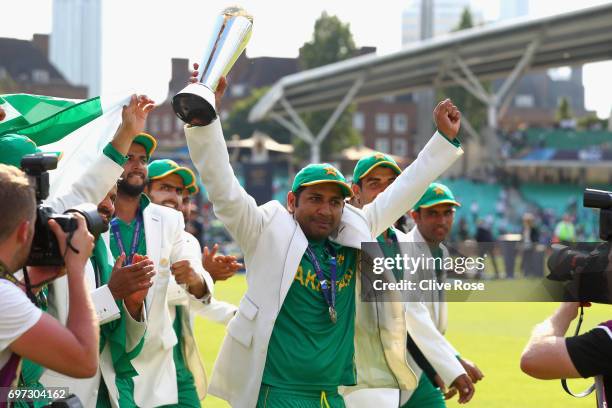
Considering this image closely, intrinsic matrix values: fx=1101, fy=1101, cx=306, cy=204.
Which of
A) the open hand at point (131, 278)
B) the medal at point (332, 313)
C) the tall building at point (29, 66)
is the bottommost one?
the medal at point (332, 313)

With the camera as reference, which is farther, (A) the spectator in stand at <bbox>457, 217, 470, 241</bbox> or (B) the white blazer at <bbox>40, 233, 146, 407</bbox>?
(A) the spectator in stand at <bbox>457, 217, 470, 241</bbox>

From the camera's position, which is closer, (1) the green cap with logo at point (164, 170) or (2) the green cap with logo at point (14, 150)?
(2) the green cap with logo at point (14, 150)

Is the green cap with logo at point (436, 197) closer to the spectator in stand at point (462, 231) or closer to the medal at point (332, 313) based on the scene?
the medal at point (332, 313)

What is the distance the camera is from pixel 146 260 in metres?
5.36

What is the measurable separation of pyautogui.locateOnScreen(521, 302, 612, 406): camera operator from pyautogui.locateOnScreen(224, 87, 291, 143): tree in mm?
93694

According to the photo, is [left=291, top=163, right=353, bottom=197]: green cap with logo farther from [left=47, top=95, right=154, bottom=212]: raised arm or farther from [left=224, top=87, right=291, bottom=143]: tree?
[left=224, top=87, right=291, bottom=143]: tree

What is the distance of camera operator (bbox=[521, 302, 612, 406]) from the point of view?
422 centimetres

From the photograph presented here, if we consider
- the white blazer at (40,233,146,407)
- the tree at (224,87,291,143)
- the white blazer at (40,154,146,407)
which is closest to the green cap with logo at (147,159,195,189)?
the white blazer at (40,233,146,407)

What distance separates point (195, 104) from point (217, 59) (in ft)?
0.87

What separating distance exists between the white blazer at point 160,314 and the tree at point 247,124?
90.4 metres

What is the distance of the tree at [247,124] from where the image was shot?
321 ft

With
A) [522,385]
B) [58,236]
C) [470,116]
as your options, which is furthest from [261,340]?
[470,116]

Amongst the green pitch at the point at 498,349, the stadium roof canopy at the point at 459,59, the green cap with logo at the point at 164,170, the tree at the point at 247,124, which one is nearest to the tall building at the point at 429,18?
the stadium roof canopy at the point at 459,59

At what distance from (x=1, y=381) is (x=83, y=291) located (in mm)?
453
